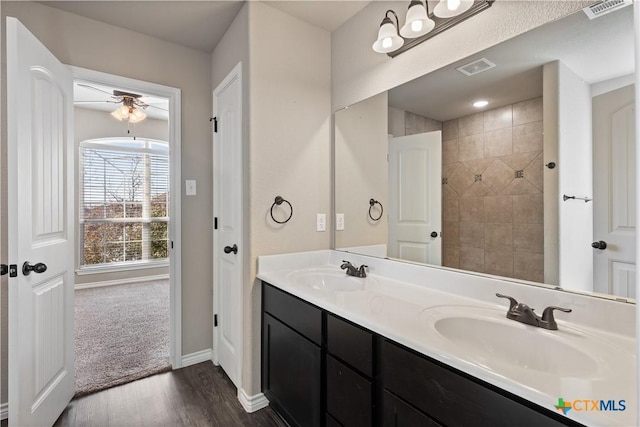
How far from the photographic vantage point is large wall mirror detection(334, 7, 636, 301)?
1014 mm

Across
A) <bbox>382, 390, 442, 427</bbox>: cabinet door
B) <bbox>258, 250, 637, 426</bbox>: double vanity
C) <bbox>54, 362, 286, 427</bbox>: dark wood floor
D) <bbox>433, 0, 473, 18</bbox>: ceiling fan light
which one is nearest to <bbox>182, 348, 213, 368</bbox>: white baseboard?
<bbox>54, 362, 286, 427</bbox>: dark wood floor

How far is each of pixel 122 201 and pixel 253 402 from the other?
4.28 meters

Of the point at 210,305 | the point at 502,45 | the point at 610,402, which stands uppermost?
the point at 502,45

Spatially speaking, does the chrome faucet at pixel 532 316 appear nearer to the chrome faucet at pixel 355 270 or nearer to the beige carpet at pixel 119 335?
the chrome faucet at pixel 355 270

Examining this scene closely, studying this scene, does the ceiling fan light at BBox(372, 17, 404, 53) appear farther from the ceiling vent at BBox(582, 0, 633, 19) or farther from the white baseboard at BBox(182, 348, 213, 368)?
the white baseboard at BBox(182, 348, 213, 368)

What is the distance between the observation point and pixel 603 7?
3.37ft

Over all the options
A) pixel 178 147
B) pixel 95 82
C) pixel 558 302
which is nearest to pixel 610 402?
pixel 558 302

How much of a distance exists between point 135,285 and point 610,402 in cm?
546

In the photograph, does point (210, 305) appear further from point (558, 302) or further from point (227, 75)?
point (558, 302)

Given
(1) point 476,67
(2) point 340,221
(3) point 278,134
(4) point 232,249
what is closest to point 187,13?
(3) point 278,134

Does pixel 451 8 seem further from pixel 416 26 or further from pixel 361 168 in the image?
pixel 361 168

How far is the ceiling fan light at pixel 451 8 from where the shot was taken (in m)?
1.31

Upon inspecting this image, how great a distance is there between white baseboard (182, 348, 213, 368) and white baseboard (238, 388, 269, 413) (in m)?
0.69

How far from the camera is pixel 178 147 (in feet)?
7.82
